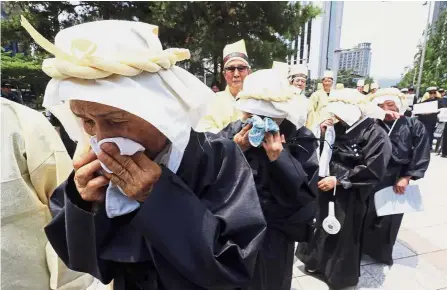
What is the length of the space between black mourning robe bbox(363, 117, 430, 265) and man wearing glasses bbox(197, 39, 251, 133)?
1.79m

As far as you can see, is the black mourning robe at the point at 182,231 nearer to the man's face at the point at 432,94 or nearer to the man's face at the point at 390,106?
the man's face at the point at 390,106

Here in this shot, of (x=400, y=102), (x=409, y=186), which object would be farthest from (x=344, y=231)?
(x=400, y=102)

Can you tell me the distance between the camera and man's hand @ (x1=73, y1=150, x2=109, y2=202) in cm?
88

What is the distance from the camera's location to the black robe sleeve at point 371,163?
278 cm

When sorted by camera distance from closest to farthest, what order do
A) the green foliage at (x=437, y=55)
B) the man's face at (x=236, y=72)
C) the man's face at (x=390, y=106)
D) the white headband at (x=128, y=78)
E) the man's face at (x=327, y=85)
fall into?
the white headband at (x=128, y=78)
the man's face at (x=236, y=72)
the man's face at (x=390, y=106)
the man's face at (x=327, y=85)
the green foliage at (x=437, y=55)

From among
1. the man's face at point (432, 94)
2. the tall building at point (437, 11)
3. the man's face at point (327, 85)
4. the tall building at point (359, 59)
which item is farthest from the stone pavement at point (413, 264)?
the tall building at point (359, 59)

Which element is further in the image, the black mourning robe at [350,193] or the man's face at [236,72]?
the black mourning robe at [350,193]

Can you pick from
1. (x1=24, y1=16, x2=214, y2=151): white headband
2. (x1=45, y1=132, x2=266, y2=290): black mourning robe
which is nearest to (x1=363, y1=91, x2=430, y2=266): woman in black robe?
(x1=45, y1=132, x2=266, y2=290): black mourning robe

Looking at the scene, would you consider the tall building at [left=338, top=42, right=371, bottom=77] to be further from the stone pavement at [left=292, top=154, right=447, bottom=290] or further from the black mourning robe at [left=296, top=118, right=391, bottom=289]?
the black mourning robe at [left=296, top=118, right=391, bottom=289]

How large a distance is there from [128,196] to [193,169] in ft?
0.72

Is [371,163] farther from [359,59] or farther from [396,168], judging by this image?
[359,59]

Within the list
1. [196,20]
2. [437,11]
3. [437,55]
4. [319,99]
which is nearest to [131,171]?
[319,99]

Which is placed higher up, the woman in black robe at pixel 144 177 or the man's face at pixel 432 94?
the woman in black robe at pixel 144 177

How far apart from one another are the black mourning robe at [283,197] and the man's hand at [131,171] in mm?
939
